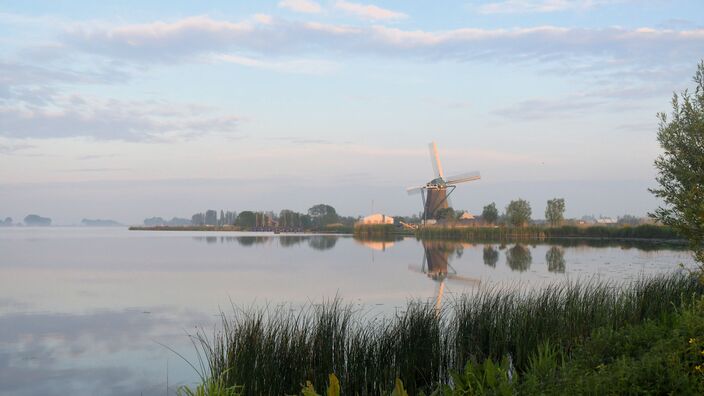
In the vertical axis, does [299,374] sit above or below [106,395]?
above

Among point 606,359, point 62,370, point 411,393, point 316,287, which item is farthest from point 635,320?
point 316,287

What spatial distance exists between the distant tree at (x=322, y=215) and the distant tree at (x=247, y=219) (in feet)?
36.1

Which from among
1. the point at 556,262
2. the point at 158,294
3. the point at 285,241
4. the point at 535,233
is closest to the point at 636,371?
the point at 158,294

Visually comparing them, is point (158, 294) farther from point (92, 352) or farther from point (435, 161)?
point (435, 161)

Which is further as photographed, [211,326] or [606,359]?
[211,326]

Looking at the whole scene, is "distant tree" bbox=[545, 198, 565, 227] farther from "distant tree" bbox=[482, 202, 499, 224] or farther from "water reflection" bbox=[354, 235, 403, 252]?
"water reflection" bbox=[354, 235, 403, 252]

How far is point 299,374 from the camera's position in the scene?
6.87 m

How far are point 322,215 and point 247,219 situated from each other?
14845 millimetres

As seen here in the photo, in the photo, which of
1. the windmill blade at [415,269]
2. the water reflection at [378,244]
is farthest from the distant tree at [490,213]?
the windmill blade at [415,269]

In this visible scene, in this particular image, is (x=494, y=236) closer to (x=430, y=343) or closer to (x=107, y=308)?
(x=107, y=308)

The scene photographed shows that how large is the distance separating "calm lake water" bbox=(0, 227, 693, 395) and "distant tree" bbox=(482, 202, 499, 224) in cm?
3802

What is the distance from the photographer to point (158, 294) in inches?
689

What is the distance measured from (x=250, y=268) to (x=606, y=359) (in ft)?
64.7

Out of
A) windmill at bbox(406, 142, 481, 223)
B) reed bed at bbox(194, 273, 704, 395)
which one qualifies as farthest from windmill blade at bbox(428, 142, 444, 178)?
reed bed at bbox(194, 273, 704, 395)
